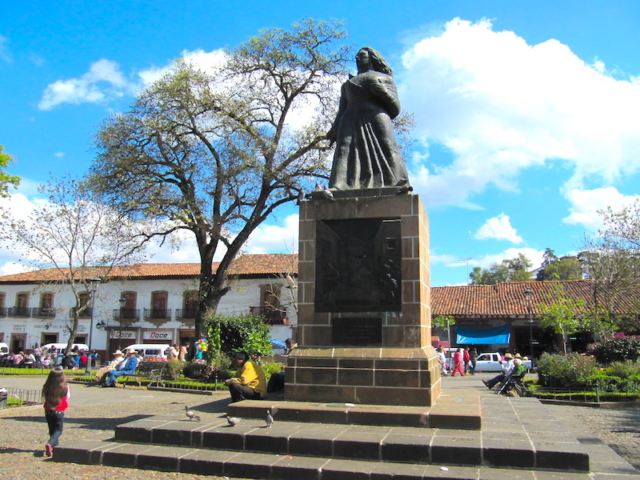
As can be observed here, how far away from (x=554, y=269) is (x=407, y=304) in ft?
204

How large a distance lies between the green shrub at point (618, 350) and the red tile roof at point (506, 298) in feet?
42.1

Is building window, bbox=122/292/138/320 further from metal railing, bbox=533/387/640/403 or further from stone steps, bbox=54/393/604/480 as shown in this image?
stone steps, bbox=54/393/604/480

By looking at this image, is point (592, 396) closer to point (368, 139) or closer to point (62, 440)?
point (368, 139)

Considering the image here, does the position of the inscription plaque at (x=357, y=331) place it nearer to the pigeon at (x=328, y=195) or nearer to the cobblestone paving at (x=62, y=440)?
the pigeon at (x=328, y=195)

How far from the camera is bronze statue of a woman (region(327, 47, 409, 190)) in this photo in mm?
7730

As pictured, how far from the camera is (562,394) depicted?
1388 centimetres

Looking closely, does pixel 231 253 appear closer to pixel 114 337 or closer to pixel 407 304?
pixel 407 304

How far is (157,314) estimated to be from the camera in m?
39.4

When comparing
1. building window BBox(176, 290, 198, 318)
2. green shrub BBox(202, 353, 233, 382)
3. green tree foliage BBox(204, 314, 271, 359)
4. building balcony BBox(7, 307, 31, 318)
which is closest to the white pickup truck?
green tree foliage BBox(204, 314, 271, 359)

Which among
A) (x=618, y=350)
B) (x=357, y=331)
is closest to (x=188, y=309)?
(x=618, y=350)

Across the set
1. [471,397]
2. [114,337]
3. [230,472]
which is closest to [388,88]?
[471,397]

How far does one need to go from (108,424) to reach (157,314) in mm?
31465

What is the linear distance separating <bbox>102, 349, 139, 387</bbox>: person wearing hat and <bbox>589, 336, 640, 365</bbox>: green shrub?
1637cm

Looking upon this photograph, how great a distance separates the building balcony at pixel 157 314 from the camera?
129 ft
